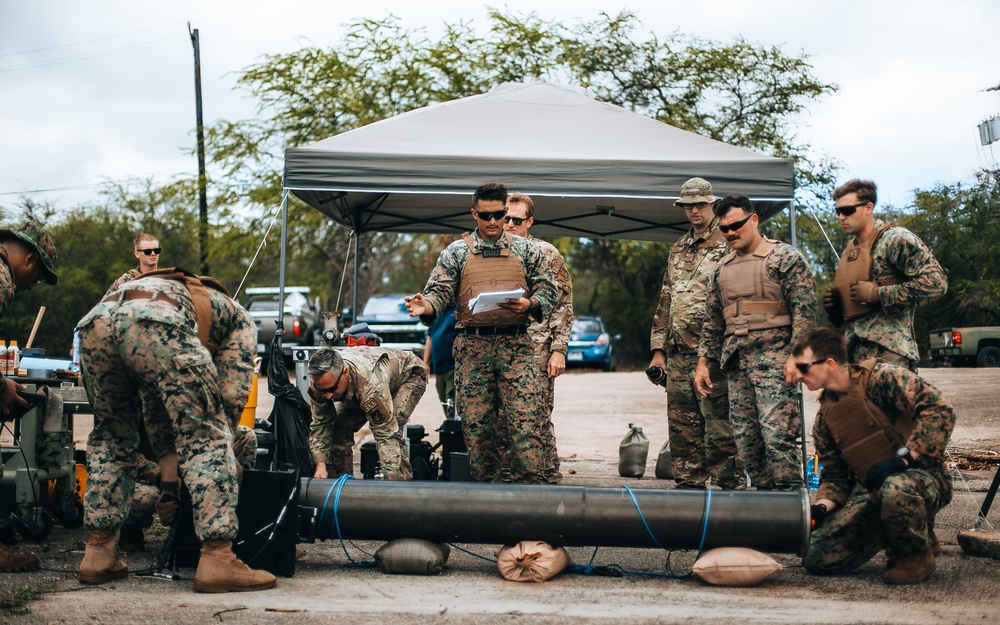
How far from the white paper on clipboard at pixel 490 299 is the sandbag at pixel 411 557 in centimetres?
123

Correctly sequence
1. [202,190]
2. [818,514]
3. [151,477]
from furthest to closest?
[202,190]
[151,477]
[818,514]

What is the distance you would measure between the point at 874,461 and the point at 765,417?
2.70 feet

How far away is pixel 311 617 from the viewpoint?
3.67m

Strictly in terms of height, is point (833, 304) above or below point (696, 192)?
below

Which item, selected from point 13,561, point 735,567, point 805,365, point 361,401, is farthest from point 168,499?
point 805,365

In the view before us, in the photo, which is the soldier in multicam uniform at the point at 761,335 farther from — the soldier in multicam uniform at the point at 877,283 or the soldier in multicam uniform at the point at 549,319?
the soldier in multicam uniform at the point at 549,319

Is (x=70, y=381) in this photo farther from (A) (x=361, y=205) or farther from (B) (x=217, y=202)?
(B) (x=217, y=202)

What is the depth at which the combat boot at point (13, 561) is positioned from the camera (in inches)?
175

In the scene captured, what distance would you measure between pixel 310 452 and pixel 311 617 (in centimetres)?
214

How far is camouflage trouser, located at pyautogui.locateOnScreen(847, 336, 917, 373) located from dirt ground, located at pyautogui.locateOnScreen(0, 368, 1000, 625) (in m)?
0.98

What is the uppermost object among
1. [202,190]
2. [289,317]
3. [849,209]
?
[202,190]

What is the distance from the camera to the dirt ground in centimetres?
369

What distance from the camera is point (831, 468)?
15.2 feet

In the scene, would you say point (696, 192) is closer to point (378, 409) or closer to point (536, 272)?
point (536, 272)
